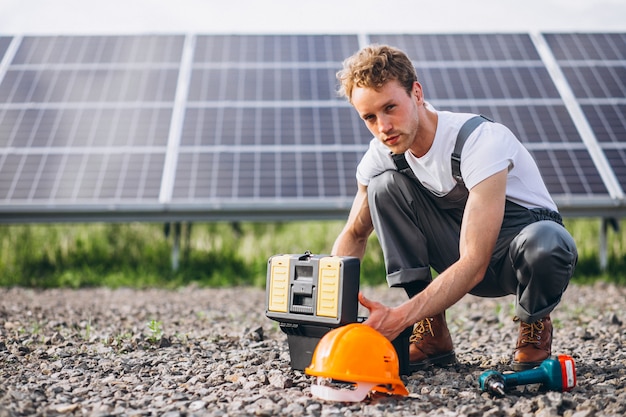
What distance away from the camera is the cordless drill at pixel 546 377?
279cm

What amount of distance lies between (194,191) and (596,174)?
4129 millimetres

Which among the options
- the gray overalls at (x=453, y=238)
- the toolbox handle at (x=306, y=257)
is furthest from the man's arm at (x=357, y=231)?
the toolbox handle at (x=306, y=257)

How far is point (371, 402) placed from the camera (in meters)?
2.72

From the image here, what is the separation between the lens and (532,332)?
3.22 metres

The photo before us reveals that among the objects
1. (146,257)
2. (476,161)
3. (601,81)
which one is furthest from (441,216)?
(601,81)

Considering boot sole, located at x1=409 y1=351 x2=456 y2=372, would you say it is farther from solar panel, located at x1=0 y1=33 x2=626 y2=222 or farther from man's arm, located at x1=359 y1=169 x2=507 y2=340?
solar panel, located at x1=0 y1=33 x2=626 y2=222

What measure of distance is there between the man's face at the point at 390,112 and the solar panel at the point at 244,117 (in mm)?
3979

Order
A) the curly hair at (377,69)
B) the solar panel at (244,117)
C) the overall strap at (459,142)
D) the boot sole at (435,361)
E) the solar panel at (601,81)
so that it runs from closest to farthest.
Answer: the curly hair at (377,69) < the overall strap at (459,142) < the boot sole at (435,361) < the solar panel at (244,117) < the solar panel at (601,81)

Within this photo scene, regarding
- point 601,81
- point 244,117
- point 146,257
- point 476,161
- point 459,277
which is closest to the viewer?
point 459,277

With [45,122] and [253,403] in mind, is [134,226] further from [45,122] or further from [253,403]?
[253,403]

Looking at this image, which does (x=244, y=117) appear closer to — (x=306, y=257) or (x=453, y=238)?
(x=453, y=238)

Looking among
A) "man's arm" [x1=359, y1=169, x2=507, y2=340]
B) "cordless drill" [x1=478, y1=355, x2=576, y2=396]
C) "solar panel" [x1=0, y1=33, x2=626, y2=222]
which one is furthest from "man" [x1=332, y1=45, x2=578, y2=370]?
"solar panel" [x1=0, y1=33, x2=626, y2=222]

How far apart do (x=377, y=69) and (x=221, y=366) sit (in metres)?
1.55

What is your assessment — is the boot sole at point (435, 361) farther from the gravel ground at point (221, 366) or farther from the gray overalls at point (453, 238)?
the gray overalls at point (453, 238)
